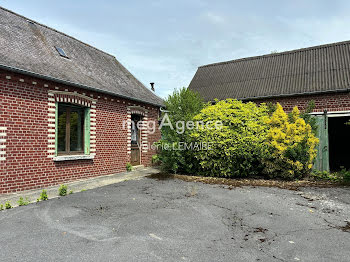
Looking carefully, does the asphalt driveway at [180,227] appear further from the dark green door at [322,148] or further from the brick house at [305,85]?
the brick house at [305,85]

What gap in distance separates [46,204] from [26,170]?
175 cm

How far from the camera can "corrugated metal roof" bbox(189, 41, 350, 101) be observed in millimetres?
10688

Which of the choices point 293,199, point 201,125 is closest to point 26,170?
point 201,125

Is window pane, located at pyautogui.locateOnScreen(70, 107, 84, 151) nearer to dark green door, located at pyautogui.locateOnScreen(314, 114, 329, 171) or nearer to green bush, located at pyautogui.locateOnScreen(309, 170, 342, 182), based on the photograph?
green bush, located at pyautogui.locateOnScreen(309, 170, 342, 182)

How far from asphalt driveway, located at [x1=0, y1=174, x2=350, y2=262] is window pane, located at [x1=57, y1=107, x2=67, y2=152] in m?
2.27

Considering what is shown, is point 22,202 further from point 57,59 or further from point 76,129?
point 57,59

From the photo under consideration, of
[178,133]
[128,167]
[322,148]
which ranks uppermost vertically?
[178,133]

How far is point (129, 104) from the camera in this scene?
1036cm

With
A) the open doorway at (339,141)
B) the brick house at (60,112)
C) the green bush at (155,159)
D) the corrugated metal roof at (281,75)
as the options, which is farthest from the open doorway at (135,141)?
the open doorway at (339,141)

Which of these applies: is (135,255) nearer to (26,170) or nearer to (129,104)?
(26,170)

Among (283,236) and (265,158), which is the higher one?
(265,158)

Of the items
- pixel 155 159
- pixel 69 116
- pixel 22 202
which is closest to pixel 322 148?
pixel 155 159

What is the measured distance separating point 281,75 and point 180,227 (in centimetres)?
1082

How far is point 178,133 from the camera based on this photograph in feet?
31.3
